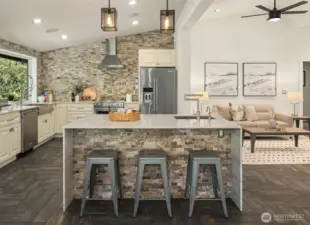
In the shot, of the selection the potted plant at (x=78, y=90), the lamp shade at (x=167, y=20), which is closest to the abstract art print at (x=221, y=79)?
the potted plant at (x=78, y=90)

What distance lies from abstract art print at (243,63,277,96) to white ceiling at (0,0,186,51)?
2901mm

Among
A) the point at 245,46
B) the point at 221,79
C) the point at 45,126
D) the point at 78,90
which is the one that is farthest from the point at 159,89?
the point at 245,46

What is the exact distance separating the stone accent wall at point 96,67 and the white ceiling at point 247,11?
4.80 feet

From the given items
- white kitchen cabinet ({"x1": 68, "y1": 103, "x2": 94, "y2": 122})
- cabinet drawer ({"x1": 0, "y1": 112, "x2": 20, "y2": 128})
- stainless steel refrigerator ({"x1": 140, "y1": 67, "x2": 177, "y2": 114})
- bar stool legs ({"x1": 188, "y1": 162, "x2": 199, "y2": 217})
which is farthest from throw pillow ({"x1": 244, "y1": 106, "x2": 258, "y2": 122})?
cabinet drawer ({"x1": 0, "y1": 112, "x2": 20, "y2": 128})

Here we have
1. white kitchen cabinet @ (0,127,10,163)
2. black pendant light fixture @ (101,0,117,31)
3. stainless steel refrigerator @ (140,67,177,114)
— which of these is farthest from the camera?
stainless steel refrigerator @ (140,67,177,114)

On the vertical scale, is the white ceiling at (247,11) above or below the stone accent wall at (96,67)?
above

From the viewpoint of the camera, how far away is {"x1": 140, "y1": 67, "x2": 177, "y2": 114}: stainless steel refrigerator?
7.54 metres

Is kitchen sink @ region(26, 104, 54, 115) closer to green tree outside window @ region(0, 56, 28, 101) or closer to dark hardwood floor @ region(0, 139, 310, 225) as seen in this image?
green tree outside window @ region(0, 56, 28, 101)

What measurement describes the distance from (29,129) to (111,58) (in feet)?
10.5

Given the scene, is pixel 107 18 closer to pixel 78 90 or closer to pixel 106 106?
pixel 106 106

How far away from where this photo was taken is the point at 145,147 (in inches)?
136

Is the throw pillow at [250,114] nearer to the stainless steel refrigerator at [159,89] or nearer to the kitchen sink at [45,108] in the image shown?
the stainless steel refrigerator at [159,89]

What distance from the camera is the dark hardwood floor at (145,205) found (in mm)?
2906

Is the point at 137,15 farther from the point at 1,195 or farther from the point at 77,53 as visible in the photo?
the point at 1,195
